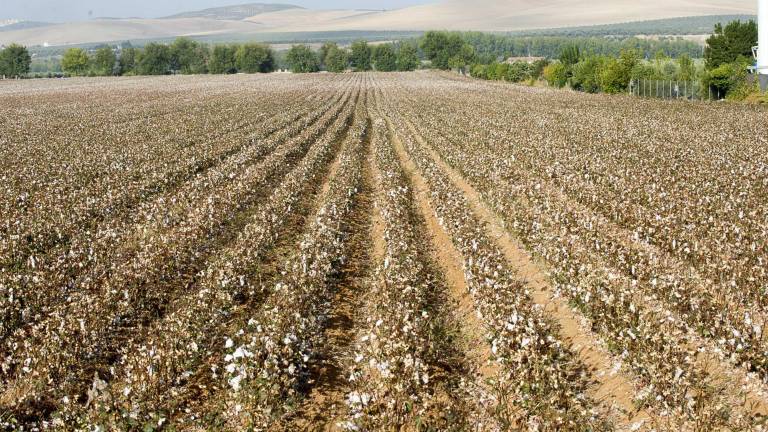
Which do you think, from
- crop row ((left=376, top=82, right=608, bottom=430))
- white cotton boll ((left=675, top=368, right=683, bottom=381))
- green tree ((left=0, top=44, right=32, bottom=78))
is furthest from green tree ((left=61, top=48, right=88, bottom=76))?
white cotton boll ((left=675, top=368, right=683, bottom=381))

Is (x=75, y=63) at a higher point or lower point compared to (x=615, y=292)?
higher

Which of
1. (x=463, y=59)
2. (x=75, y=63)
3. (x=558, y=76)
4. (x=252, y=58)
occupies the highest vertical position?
(x=75, y=63)

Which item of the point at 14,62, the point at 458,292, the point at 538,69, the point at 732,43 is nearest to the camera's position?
the point at 458,292

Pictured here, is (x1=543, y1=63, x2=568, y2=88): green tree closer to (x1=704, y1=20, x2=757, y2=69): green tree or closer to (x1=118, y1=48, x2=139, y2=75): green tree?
(x1=704, y1=20, x2=757, y2=69): green tree

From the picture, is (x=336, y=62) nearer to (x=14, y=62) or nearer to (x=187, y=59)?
(x=187, y=59)

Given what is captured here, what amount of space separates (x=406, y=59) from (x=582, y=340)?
189 metres

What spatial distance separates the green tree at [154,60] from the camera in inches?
7259

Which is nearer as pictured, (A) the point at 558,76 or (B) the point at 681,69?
(B) the point at 681,69

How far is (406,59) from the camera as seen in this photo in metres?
192

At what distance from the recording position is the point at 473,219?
1650 cm

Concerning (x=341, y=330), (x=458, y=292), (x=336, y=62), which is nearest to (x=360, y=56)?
(x=336, y=62)

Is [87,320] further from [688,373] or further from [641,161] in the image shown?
[641,161]

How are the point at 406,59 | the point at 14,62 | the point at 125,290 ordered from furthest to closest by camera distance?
the point at 406,59
the point at 14,62
the point at 125,290

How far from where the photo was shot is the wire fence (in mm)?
59688
